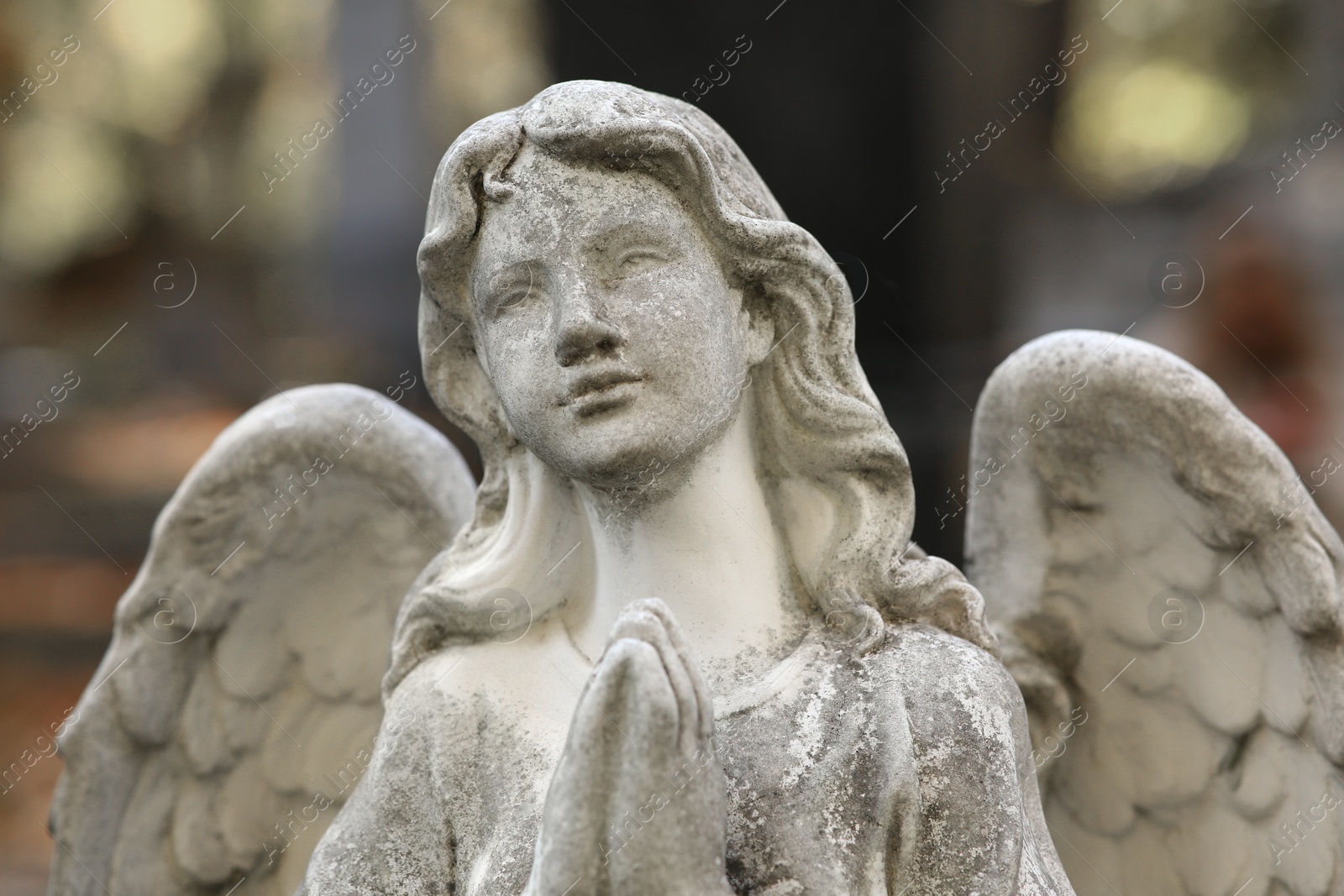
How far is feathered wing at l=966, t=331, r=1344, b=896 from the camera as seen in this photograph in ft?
7.79

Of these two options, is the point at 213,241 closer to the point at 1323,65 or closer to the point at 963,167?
the point at 963,167

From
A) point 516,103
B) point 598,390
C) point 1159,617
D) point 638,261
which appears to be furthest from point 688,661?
point 516,103

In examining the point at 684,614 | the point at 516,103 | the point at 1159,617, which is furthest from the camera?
the point at 516,103

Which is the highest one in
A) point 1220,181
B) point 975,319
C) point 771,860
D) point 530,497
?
point 530,497

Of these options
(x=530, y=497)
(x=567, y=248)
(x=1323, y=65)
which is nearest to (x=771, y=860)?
(x=530, y=497)

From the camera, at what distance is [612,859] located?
1.78m

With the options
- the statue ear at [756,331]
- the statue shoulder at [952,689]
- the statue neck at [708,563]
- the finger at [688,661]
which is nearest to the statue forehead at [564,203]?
the statue ear at [756,331]

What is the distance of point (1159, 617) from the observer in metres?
2.61

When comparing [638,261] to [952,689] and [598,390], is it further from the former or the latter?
[952,689]

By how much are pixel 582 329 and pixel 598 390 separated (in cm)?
8

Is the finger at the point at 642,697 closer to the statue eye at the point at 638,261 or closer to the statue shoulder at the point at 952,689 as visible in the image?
the statue shoulder at the point at 952,689

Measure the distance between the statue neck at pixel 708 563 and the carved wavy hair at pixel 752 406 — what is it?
5 centimetres

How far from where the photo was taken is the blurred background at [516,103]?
16.9 feet

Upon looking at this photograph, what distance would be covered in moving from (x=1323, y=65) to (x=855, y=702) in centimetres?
669
